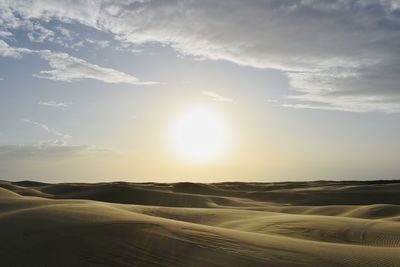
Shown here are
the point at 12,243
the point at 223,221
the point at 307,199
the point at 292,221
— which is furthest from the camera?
the point at 307,199

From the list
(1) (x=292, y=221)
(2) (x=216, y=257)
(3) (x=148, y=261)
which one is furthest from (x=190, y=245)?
(1) (x=292, y=221)

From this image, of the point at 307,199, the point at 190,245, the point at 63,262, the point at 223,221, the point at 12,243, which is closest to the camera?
the point at 63,262

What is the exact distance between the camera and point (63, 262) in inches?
209

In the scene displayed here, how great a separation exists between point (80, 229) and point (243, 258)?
215 cm

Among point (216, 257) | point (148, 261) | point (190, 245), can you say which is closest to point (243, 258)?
point (216, 257)

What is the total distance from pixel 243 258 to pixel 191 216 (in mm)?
6904

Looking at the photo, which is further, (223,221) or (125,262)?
(223,221)

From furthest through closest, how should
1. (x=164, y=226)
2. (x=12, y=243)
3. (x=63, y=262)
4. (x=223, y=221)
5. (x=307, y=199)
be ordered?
(x=307, y=199), (x=223, y=221), (x=164, y=226), (x=12, y=243), (x=63, y=262)

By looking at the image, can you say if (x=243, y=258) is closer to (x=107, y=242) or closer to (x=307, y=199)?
(x=107, y=242)

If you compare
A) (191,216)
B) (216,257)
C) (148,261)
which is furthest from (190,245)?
(191,216)

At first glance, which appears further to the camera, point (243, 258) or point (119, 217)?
point (119, 217)

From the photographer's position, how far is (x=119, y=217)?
758 centimetres

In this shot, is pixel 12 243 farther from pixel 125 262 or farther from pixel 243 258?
pixel 243 258

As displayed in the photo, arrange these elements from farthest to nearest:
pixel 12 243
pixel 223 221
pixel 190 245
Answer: pixel 223 221 < pixel 190 245 < pixel 12 243
